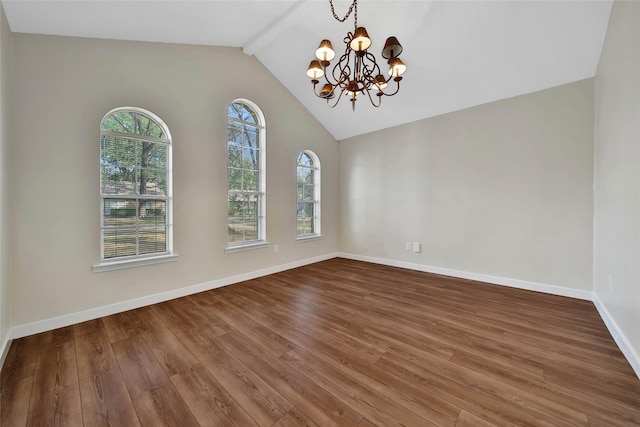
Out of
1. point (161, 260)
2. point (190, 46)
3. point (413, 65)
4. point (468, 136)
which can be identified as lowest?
point (161, 260)

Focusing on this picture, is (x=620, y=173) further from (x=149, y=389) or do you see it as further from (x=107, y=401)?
(x=107, y=401)

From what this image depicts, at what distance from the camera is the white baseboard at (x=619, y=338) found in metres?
1.71

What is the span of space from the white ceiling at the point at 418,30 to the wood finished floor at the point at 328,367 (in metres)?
2.74

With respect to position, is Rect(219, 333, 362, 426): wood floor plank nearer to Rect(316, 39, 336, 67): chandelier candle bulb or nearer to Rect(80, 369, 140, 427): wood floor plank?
Rect(80, 369, 140, 427): wood floor plank

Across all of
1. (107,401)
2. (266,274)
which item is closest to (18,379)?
(107,401)

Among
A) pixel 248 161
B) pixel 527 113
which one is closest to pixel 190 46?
pixel 248 161

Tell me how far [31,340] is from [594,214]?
5795 mm

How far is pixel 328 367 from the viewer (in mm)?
1769

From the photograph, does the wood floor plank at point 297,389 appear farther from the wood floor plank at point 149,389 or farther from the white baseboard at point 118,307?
the white baseboard at point 118,307

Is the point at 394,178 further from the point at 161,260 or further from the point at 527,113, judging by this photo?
the point at 161,260

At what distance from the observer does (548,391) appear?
153 centimetres

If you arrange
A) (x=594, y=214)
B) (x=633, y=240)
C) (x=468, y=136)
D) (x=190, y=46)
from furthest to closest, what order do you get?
(x=468, y=136), (x=190, y=46), (x=594, y=214), (x=633, y=240)

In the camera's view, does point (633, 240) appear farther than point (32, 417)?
Yes

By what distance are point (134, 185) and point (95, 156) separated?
44cm
